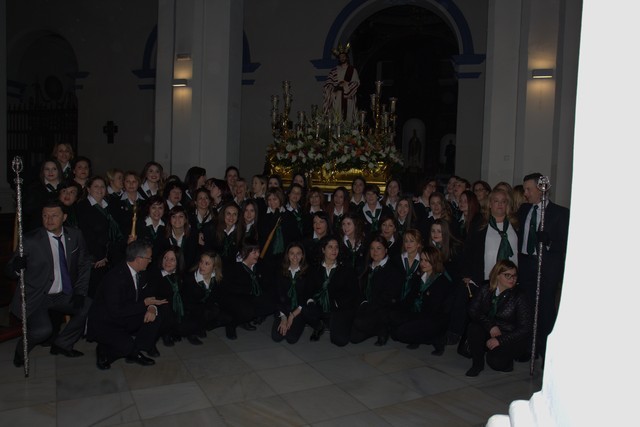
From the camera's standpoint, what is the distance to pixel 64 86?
1900cm

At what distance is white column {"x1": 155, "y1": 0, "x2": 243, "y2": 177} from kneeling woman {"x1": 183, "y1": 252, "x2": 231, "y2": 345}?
14.7ft

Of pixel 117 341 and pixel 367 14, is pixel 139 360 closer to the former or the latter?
pixel 117 341

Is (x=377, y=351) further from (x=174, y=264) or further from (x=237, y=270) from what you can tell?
(x=174, y=264)

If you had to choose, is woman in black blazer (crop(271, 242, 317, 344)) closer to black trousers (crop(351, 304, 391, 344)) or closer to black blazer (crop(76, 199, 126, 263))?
black trousers (crop(351, 304, 391, 344))

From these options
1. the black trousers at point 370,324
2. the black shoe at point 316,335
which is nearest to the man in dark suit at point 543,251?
the black trousers at point 370,324

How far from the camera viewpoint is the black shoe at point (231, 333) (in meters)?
5.68

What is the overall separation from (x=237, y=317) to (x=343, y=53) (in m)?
6.31

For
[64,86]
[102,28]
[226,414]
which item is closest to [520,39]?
[226,414]

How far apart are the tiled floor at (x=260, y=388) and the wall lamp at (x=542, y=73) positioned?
4923 mm

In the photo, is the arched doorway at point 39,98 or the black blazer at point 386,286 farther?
the arched doorway at point 39,98

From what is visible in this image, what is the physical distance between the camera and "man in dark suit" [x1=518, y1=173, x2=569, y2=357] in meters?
5.23

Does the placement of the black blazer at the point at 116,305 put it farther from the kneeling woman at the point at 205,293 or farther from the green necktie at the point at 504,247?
the green necktie at the point at 504,247

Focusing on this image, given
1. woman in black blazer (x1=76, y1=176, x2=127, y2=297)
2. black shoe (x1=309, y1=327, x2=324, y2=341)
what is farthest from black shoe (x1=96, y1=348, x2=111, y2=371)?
black shoe (x1=309, y1=327, x2=324, y2=341)

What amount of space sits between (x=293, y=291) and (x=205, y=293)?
2.89ft
